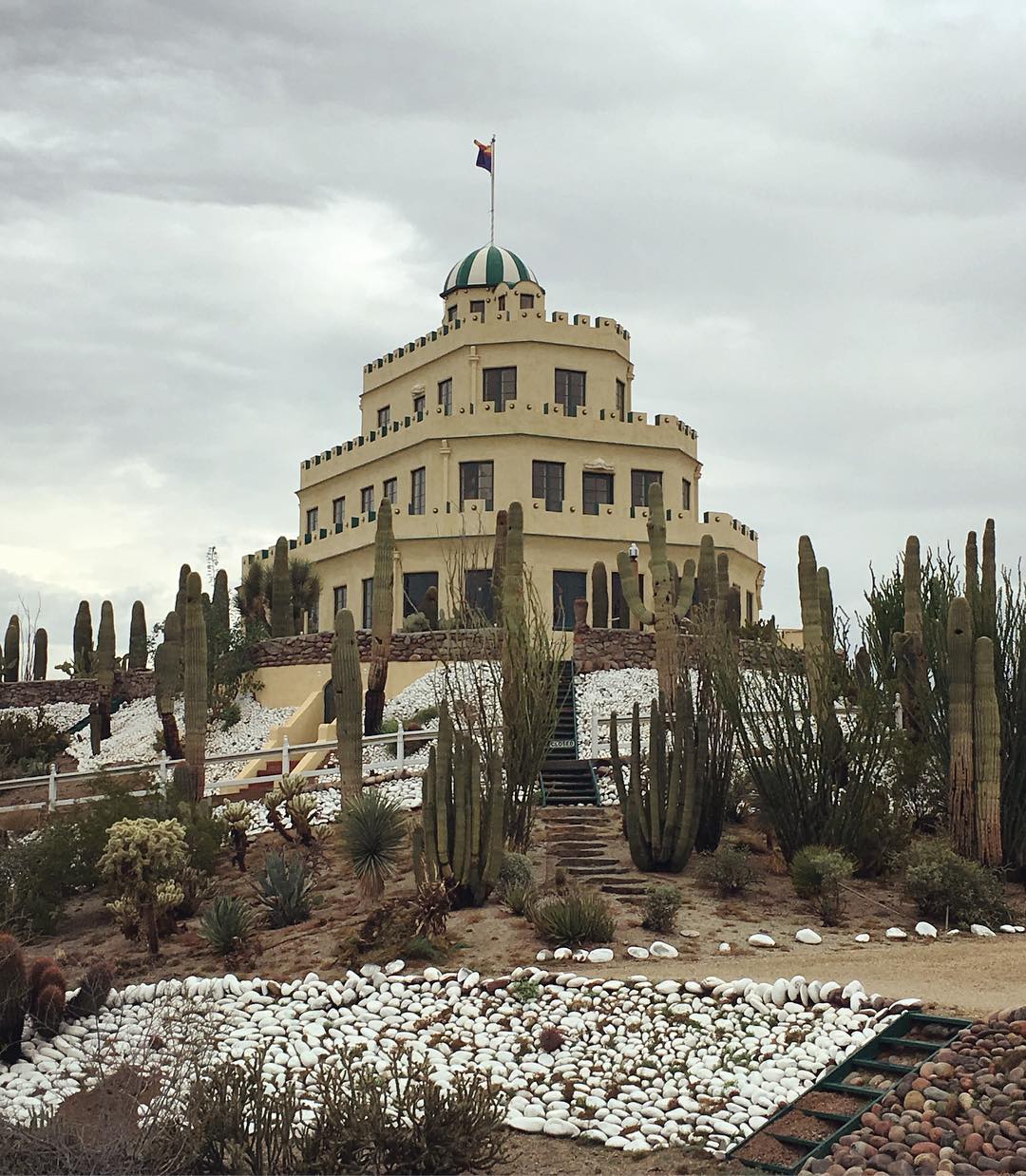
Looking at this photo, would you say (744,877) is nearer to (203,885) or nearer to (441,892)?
(441,892)

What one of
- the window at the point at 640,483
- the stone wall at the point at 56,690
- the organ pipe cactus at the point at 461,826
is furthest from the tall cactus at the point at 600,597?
the organ pipe cactus at the point at 461,826

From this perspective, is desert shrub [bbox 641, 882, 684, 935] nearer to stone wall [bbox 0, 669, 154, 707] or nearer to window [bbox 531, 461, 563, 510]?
window [bbox 531, 461, 563, 510]

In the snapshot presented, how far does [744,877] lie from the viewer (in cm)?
1617

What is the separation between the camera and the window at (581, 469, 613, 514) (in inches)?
1532

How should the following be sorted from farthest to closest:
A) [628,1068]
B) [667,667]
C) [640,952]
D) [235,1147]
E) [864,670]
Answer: [667,667]
[864,670]
[640,952]
[628,1068]
[235,1147]

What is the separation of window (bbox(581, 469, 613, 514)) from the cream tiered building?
28mm

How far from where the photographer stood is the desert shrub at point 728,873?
16078 millimetres

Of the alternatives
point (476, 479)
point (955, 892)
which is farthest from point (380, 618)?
point (476, 479)

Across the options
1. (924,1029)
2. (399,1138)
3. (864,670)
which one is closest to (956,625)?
(864,670)

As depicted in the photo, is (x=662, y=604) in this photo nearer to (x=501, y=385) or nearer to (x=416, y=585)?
(x=416, y=585)

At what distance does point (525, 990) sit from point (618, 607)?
82.7 ft

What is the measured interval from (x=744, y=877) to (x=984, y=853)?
3032 mm

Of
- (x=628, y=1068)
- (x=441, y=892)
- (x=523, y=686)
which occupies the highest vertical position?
(x=523, y=686)

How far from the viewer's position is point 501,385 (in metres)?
39.8
